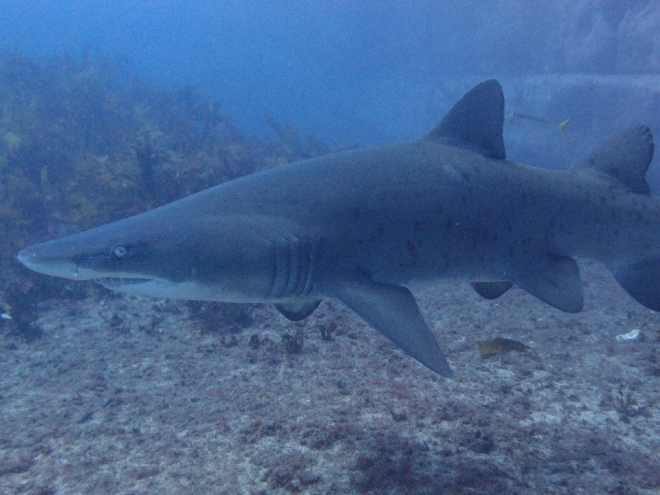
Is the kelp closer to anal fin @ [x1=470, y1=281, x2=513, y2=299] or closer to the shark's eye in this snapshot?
the shark's eye

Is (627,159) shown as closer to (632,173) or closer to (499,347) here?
(632,173)

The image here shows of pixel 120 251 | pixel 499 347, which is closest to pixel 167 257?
pixel 120 251

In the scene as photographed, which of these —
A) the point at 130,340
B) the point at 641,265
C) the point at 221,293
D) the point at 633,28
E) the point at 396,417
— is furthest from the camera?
the point at 633,28

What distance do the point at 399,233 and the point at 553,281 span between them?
141cm

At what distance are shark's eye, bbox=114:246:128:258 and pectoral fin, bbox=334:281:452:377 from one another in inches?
53.5

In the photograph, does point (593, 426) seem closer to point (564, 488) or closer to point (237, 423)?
point (564, 488)

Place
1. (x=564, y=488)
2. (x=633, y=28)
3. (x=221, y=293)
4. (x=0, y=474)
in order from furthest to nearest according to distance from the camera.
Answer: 1. (x=633, y=28)
2. (x=0, y=474)
3. (x=564, y=488)
4. (x=221, y=293)

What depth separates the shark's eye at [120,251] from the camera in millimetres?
2598

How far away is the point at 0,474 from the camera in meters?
3.29

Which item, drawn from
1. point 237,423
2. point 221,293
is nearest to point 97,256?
point 221,293

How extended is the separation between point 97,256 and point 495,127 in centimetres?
319

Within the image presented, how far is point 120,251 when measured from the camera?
8.54 feet

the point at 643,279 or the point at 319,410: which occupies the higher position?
the point at 643,279

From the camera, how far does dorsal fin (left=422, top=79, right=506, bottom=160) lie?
3.67m
